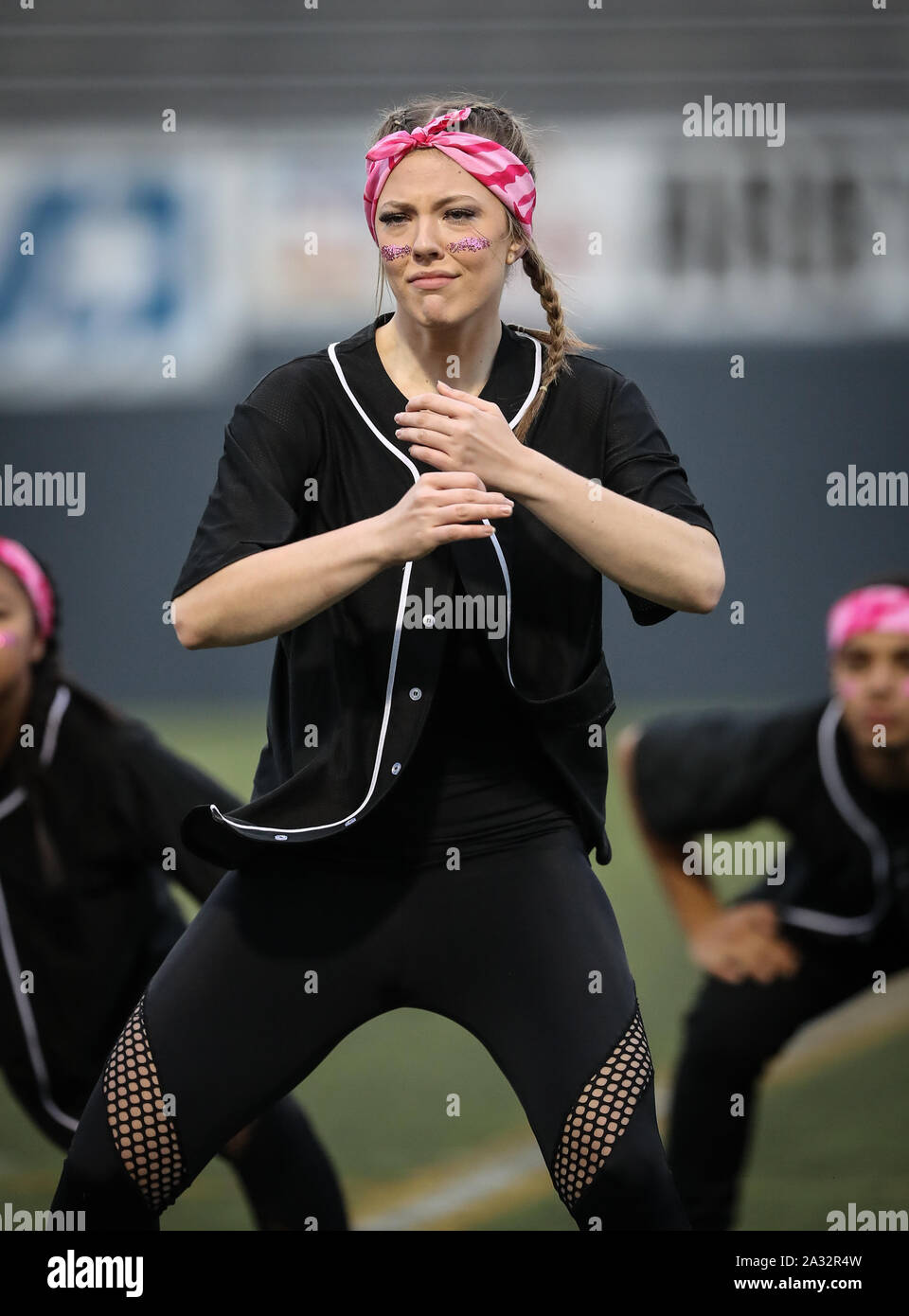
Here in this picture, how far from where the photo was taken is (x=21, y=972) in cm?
347

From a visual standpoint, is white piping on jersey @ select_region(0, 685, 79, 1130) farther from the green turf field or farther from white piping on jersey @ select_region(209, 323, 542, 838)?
white piping on jersey @ select_region(209, 323, 542, 838)

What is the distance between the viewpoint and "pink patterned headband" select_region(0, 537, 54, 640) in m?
3.49

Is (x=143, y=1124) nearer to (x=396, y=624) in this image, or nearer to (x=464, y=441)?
(x=396, y=624)

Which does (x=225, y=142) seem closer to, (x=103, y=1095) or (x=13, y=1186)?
(x=13, y=1186)

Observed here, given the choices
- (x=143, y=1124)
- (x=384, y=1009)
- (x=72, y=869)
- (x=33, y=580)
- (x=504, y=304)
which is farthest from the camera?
(x=504, y=304)

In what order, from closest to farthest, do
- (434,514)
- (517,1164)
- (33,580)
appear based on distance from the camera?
(434,514)
(33,580)
(517,1164)

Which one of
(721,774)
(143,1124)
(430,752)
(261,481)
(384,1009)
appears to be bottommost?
(143,1124)

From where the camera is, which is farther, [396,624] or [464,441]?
[396,624]

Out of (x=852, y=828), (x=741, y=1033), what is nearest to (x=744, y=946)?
(x=741, y=1033)

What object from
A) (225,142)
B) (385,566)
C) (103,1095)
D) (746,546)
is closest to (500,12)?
(225,142)

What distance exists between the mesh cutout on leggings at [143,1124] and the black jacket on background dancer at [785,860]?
1.67 metres

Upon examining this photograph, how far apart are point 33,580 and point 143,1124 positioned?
1639 millimetres

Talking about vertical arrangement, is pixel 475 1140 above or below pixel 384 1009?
below

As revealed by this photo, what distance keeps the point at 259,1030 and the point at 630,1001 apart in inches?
20.0
